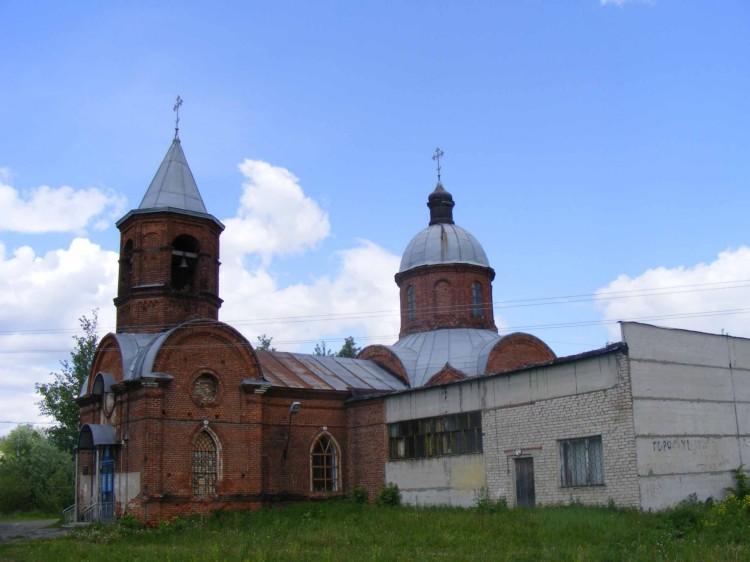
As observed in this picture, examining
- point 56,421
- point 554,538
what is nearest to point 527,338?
point 554,538

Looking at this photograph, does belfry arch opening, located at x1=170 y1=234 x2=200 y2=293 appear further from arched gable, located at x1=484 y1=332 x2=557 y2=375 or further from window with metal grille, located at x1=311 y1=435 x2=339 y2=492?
arched gable, located at x1=484 y1=332 x2=557 y2=375

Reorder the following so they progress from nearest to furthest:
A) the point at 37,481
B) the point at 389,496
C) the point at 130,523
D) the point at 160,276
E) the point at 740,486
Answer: the point at 740,486, the point at 130,523, the point at 389,496, the point at 160,276, the point at 37,481

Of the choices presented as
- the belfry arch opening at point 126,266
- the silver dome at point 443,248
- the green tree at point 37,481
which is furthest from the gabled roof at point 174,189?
the green tree at point 37,481

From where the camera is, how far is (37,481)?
3788 centimetres

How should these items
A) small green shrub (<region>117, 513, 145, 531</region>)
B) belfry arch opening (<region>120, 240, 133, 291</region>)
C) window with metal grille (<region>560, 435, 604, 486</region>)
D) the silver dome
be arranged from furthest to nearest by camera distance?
1. the silver dome
2. belfry arch opening (<region>120, 240, 133, 291</region>)
3. small green shrub (<region>117, 513, 145, 531</region>)
4. window with metal grille (<region>560, 435, 604, 486</region>)

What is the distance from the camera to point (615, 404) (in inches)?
695

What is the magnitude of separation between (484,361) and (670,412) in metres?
10.3

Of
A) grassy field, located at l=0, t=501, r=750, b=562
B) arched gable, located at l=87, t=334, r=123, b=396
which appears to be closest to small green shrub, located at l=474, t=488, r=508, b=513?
grassy field, located at l=0, t=501, r=750, b=562

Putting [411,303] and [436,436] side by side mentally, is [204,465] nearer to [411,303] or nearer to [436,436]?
[436,436]

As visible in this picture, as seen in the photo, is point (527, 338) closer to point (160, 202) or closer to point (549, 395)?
point (549, 395)

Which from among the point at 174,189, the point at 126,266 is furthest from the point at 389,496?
the point at 174,189

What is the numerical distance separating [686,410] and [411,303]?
49.7 ft

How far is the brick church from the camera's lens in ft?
72.6

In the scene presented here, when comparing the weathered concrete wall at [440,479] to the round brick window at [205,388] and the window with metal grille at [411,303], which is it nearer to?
the round brick window at [205,388]
